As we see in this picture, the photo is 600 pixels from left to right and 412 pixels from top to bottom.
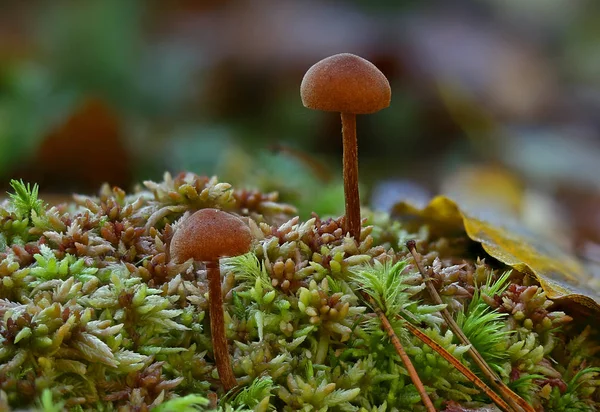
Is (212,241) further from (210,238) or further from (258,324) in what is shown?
(258,324)

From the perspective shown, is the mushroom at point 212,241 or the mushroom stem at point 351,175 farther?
the mushroom stem at point 351,175

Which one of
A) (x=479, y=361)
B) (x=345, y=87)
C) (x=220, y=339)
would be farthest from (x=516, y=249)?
(x=220, y=339)

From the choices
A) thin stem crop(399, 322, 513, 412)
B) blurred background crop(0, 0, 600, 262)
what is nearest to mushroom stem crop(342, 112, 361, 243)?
thin stem crop(399, 322, 513, 412)

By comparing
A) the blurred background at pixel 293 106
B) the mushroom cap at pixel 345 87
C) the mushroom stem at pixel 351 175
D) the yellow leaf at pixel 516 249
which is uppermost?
the blurred background at pixel 293 106

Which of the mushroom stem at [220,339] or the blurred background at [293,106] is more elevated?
the blurred background at [293,106]

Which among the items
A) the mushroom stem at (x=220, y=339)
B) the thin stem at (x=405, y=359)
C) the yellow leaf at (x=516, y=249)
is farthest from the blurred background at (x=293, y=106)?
the mushroom stem at (x=220, y=339)

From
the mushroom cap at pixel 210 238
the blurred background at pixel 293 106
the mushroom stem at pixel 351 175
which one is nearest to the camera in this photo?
the mushroom cap at pixel 210 238

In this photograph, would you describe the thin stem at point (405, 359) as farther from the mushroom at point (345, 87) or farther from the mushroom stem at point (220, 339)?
the mushroom at point (345, 87)

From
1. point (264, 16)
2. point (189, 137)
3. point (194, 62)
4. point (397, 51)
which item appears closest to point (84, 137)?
point (189, 137)
